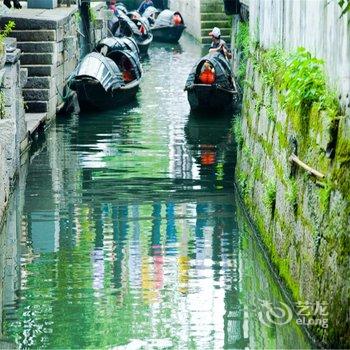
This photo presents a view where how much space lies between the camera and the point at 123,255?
44.5ft

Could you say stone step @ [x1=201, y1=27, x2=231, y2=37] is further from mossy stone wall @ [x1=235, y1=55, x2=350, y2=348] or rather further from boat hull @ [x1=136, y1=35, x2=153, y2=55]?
mossy stone wall @ [x1=235, y1=55, x2=350, y2=348]

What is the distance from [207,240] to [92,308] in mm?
3109

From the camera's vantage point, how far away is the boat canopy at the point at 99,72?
25.5m

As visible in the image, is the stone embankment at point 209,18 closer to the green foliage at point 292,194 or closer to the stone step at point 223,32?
the stone step at point 223,32

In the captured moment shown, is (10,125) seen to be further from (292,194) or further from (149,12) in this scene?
(149,12)

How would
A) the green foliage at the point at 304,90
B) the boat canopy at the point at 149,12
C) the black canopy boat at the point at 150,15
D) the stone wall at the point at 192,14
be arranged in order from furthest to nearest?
the boat canopy at the point at 149,12 → the black canopy boat at the point at 150,15 → the stone wall at the point at 192,14 → the green foliage at the point at 304,90

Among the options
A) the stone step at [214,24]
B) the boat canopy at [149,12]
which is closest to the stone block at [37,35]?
the stone step at [214,24]

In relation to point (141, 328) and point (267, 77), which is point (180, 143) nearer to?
point (267, 77)

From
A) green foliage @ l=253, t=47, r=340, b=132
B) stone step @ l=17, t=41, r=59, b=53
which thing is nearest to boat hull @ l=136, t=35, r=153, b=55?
stone step @ l=17, t=41, r=59, b=53

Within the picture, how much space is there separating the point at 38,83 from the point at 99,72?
7.77 ft

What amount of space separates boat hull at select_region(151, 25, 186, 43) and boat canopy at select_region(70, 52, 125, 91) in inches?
608

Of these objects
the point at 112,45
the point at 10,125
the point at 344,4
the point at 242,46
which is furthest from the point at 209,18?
the point at 344,4

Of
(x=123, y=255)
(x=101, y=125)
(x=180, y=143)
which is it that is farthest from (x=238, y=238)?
(x=101, y=125)

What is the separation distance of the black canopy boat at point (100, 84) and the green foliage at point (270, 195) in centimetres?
1241
